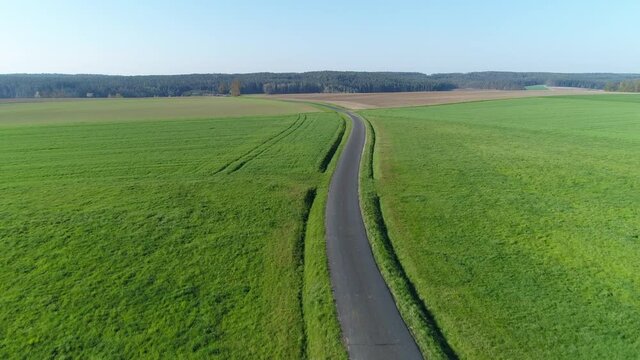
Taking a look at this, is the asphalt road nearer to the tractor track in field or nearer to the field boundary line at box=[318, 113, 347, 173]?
the field boundary line at box=[318, 113, 347, 173]

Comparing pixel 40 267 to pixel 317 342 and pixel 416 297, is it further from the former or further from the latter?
pixel 416 297

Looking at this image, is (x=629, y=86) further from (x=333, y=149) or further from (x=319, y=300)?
(x=319, y=300)

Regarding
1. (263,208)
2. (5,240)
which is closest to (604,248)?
(263,208)

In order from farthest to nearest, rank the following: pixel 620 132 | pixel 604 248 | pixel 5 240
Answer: pixel 620 132 < pixel 5 240 < pixel 604 248

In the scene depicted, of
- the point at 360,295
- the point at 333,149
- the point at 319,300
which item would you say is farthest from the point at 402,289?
the point at 333,149

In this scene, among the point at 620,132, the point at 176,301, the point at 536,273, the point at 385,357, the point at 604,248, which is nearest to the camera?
the point at 385,357

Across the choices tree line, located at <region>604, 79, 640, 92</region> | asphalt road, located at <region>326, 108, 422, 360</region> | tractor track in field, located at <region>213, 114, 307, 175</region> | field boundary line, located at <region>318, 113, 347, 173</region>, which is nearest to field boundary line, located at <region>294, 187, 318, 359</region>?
asphalt road, located at <region>326, 108, 422, 360</region>
